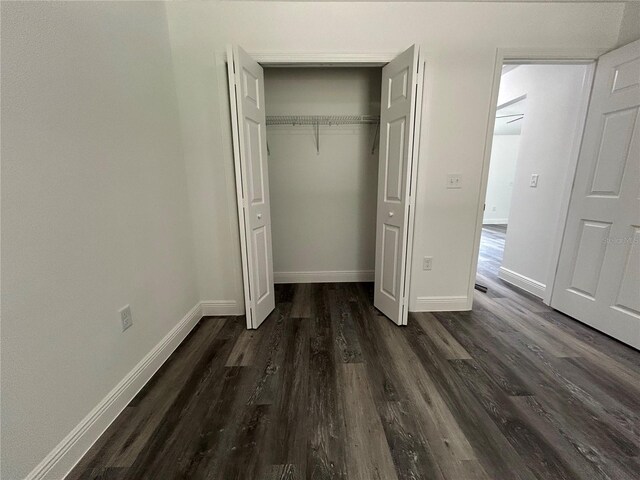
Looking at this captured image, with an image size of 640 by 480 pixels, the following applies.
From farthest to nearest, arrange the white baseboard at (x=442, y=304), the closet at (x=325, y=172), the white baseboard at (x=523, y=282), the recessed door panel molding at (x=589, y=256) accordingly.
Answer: the white baseboard at (x=523, y=282), the white baseboard at (x=442, y=304), the recessed door panel molding at (x=589, y=256), the closet at (x=325, y=172)

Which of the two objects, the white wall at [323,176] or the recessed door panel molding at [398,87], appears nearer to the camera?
the recessed door panel molding at [398,87]

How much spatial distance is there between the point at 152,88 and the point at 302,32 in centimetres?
116

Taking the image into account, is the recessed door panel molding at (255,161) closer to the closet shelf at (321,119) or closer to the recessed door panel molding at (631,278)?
the closet shelf at (321,119)

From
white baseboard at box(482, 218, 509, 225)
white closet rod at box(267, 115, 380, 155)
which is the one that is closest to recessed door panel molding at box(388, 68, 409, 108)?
white closet rod at box(267, 115, 380, 155)

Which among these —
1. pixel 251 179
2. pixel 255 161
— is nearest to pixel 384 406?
pixel 251 179

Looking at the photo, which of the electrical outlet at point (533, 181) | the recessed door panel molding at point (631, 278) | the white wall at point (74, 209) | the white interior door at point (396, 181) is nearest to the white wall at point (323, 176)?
the white interior door at point (396, 181)

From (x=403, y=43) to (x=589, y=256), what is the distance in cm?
226

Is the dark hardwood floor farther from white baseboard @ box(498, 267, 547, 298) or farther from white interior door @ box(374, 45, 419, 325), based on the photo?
white baseboard @ box(498, 267, 547, 298)

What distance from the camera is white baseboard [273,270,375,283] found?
3047 mm

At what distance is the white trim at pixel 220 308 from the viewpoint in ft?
7.50

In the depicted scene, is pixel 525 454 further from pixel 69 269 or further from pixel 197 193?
pixel 197 193

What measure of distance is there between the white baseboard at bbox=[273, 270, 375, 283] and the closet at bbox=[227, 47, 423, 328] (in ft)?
0.04

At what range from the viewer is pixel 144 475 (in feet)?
3.42

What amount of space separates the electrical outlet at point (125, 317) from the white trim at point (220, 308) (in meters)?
0.85
